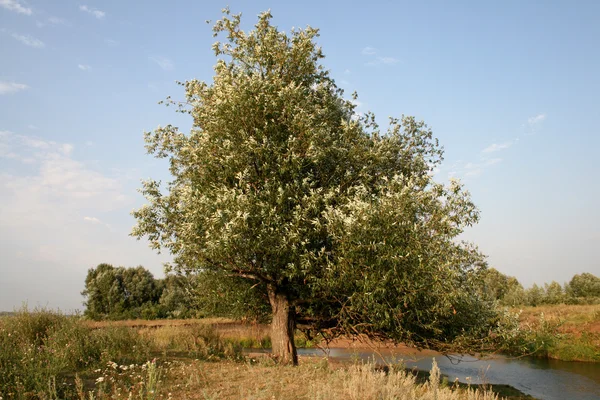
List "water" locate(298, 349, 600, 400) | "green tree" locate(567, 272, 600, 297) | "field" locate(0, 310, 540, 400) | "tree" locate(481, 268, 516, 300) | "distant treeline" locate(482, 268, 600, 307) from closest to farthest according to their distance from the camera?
1. "field" locate(0, 310, 540, 400)
2. "water" locate(298, 349, 600, 400)
3. "distant treeline" locate(482, 268, 600, 307)
4. "tree" locate(481, 268, 516, 300)
5. "green tree" locate(567, 272, 600, 297)

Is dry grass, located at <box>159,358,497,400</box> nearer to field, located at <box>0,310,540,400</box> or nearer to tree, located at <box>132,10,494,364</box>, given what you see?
field, located at <box>0,310,540,400</box>

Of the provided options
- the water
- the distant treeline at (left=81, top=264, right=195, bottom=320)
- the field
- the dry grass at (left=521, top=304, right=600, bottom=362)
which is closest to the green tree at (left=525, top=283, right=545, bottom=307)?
the dry grass at (left=521, top=304, right=600, bottom=362)

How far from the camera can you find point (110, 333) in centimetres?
1582

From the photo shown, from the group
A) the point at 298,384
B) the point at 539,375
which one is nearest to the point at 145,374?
the point at 298,384

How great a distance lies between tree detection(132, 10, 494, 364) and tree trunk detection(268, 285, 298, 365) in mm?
61

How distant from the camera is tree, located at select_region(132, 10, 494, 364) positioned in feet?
45.9

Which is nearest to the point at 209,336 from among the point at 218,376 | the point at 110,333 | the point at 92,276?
the point at 110,333

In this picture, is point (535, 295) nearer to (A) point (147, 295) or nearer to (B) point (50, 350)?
(A) point (147, 295)

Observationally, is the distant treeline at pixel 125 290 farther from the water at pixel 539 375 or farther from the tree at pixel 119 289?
the water at pixel 539 375

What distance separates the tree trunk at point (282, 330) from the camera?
1764cm

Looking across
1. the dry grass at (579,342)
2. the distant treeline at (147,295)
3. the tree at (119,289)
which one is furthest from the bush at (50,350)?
the tree at (119,289)

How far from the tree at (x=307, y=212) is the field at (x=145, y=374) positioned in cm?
271

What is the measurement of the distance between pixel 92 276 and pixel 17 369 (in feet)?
269

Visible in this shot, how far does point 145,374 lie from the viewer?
39.6 feet
